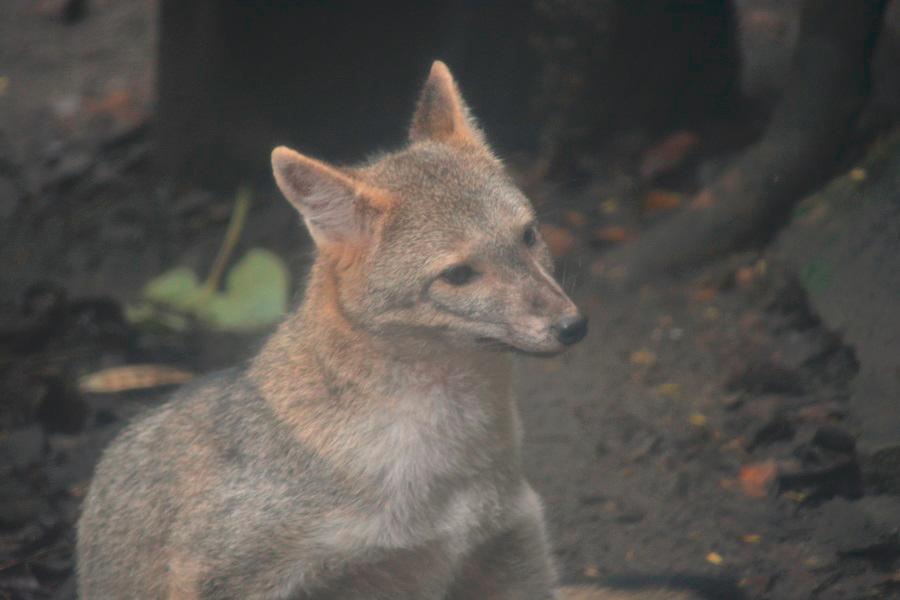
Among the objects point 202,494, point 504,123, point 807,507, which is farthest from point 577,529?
point 504,123

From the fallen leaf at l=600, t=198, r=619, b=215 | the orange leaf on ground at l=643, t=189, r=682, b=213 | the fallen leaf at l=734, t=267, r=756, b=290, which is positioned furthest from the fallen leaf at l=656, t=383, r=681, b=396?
the fallen leaf at l=600, t=198, r=619, b=215

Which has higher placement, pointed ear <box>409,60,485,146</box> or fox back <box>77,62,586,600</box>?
pointed ear <box>409,60,485,146</box>

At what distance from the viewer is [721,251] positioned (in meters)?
7.07

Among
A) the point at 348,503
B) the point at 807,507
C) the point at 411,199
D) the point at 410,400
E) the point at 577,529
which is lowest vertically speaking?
the point at 577,529

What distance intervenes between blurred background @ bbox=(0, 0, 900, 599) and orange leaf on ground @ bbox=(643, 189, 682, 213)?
2.2 inches

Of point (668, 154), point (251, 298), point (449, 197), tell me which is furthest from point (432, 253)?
point (668, 154)

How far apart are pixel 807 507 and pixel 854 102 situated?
2.73m

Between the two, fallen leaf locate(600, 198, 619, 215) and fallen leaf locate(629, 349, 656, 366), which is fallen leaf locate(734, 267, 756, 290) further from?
fallen leaf locate(600, 198, 619, 215)

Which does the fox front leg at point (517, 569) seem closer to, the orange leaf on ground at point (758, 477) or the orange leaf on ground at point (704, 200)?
the orange leaf on ground at point (758, 477)

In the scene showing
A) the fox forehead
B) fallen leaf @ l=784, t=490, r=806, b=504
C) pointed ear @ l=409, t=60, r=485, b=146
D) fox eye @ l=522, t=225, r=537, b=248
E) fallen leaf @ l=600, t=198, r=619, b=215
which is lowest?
fallen leaf @ l=784, t=490, r=806, b=504

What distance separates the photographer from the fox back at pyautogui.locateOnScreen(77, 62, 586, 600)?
13.1ft

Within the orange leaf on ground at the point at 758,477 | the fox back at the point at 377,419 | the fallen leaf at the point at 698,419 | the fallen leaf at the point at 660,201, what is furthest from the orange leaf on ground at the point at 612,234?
the fox back at the point at 377,419

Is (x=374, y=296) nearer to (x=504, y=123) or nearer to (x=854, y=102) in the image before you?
(x=854, y=102)

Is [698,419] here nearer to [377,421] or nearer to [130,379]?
[377,421]
